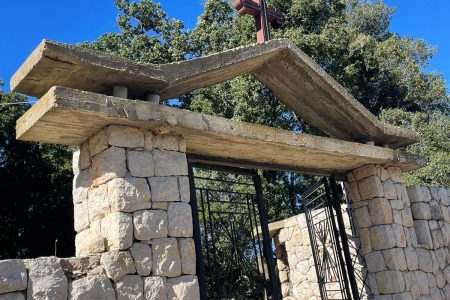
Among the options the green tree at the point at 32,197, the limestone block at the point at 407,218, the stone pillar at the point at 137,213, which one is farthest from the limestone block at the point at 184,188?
the green tree at the point at 32,197

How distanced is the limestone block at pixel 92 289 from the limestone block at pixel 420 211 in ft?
16.2

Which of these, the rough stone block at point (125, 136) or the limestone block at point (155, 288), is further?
the rough stone block at point (125, 136)

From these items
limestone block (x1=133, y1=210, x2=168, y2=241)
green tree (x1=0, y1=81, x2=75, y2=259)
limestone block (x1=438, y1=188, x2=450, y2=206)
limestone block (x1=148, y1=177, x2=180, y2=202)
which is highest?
green tree (x1=0, y1=81, x2=75, y2=259)

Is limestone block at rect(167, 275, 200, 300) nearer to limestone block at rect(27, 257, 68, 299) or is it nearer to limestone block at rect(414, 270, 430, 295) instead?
limestone block at rect(27, 257, 68, 299)

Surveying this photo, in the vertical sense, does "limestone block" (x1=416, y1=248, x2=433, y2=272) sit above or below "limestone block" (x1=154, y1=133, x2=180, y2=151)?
below

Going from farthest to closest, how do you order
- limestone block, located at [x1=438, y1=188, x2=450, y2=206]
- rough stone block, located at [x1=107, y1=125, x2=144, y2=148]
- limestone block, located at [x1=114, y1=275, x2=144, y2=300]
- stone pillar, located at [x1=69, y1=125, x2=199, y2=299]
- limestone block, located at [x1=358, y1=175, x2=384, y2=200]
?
limestone block, located at [x1=438, y1=188, x2=450, y2=206]
limestone block, located at [x1=358, y1=175, x2=384, y2=200]
rough stone block, located at [x1=107, y1=125, x2=144, y2=148]
stone pillar, located at [x1=69, y1=125, x2=199, y2=299]
limestone block, located at [x1=114, y1=275, x2=144, y2=300]

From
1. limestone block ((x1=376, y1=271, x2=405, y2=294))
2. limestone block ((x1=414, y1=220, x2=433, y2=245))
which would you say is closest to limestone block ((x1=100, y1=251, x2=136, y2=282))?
limestone block ((x1=376, y1=271, x2=405, y2=294))

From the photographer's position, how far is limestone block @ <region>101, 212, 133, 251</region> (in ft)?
11.7

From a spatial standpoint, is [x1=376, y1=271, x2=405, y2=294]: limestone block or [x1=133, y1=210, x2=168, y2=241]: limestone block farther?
[x1=376, y1=271, x2=405, y2=294]: limestone block

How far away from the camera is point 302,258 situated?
9.42 metres

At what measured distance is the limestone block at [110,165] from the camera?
3785 millimetres

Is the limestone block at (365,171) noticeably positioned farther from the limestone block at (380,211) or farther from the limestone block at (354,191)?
the limestone block at (380,211)

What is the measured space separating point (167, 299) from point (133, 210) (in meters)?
0.77

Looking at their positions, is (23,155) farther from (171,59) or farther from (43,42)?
(43,42)
